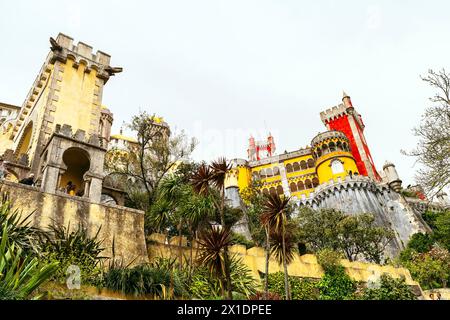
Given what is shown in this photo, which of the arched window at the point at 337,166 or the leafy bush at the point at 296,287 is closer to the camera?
the leafy bush at the point at 296,287

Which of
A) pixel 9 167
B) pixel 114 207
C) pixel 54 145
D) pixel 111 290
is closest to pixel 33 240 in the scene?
pixel 111 290

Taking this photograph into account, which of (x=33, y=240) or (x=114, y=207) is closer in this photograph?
(x=33, y=240)

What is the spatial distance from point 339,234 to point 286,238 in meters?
13.8

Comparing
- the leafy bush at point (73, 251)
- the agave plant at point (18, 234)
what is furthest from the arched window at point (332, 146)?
the agave plant at point (18, 234)

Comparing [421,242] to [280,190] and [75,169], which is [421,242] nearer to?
[280,190]

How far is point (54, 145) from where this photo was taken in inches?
589

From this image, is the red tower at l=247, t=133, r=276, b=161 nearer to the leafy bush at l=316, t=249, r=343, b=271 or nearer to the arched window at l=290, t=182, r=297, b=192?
the arched window at l=290, t=182, r=297, b=192

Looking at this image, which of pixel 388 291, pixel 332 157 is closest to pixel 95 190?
pixel 388 291

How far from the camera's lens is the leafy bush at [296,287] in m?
17.3

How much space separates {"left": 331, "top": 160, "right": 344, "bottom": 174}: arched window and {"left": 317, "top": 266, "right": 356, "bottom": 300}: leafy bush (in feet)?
93.7

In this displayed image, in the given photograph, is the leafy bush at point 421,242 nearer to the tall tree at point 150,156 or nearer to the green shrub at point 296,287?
the green shrub at point 296,287

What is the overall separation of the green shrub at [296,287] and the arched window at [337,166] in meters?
30.3
